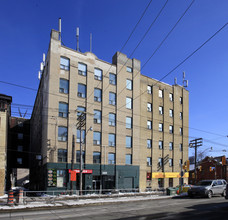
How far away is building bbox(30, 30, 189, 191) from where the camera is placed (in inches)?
1342

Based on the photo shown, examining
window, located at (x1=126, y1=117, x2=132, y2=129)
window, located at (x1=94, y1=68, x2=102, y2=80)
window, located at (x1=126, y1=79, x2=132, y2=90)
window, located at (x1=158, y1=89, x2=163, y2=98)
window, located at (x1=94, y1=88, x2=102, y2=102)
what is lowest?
window, located at (x1=126, y1=117, x2=132, y2=129)

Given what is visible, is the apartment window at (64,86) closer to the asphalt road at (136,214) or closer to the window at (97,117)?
the window at (97,117)

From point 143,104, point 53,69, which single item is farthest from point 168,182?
point 53,69

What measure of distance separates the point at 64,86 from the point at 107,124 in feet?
28.9

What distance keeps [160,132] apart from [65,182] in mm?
19509

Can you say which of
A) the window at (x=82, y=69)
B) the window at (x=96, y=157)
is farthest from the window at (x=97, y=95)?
the window at (x=96, y=157)

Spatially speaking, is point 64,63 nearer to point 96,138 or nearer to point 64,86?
point 64,86

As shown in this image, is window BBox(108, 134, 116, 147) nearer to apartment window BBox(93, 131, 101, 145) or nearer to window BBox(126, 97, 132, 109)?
apartment window BBox(93, 131, 101, 145)

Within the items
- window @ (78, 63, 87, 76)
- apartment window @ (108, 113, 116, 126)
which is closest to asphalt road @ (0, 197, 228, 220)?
apartment window @ (108, 113, 116, 126)

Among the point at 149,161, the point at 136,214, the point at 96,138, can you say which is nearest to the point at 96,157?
the point at 96,138

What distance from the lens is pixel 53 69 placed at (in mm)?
34375

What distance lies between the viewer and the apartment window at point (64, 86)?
115 feet

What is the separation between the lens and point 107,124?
38.4 metres

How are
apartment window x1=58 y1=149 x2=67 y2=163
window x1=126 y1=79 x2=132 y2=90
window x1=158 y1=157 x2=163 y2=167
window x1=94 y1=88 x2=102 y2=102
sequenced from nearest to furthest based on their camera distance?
apartment window x1=58 y1=149 x2=67 y2=163, window x1=94 y1=88 x2=102 y2=102, window x1=126 y1=79 x2=132 y2=90, window x1=158 y1=157 x2=163 y2=167
